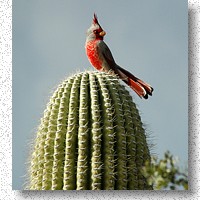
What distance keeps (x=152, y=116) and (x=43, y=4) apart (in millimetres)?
705

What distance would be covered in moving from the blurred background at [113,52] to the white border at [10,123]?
0.10 feet

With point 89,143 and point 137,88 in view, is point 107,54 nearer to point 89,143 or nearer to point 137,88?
point 137,88

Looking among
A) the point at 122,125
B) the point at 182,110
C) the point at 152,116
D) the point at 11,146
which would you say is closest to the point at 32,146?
the point at 11,146

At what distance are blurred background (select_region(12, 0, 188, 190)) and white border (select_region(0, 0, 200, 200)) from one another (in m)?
0.03

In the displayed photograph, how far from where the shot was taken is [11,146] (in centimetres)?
215

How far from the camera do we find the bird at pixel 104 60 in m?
2.13

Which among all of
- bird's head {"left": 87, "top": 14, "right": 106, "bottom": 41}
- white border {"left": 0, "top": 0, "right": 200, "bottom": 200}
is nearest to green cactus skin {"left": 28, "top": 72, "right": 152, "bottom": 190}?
white border {"left": 0, "top": 0, "right": 200, "bottom": 200}

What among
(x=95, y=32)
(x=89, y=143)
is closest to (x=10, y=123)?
(x=89, y=143)

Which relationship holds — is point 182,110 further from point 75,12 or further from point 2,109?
point 2,109

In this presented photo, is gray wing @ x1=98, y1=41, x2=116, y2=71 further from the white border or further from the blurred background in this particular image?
the white border

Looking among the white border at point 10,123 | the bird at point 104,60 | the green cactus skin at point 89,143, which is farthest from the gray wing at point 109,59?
the white border at point 10,123

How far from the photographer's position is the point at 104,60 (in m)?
2.15

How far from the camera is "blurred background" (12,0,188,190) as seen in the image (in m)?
2.11

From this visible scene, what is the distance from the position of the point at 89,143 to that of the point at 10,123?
1.41ft
